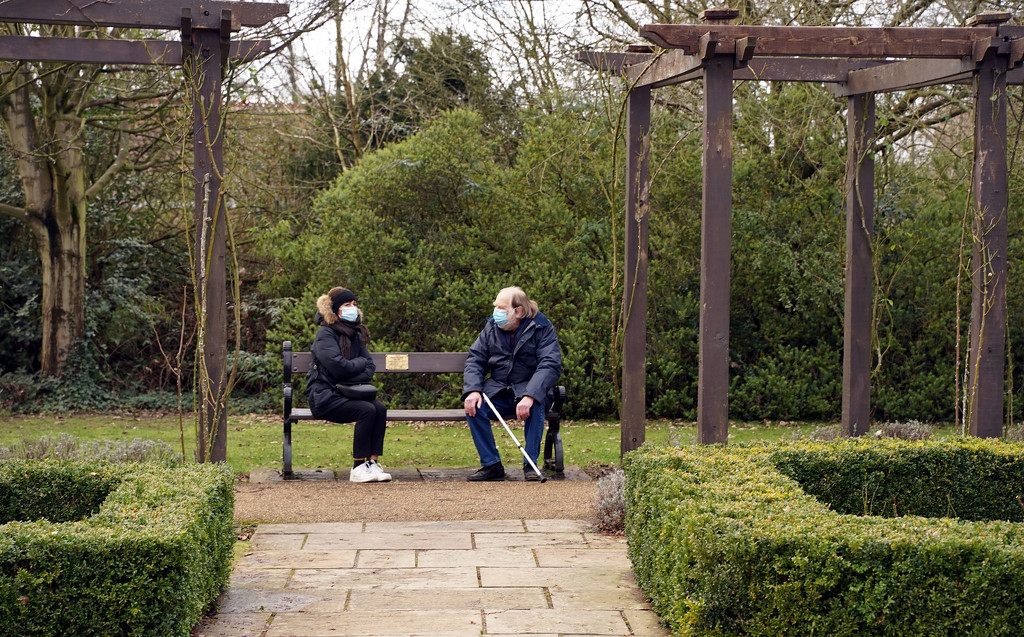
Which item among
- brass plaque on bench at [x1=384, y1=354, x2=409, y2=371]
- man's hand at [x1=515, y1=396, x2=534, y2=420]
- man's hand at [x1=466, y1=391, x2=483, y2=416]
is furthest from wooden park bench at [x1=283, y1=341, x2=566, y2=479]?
man's hand at [x1=515, y1=396, x2=534, y2=420]

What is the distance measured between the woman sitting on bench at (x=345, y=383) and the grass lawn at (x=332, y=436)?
1.05 m

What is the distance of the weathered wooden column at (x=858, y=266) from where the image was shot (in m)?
8.34

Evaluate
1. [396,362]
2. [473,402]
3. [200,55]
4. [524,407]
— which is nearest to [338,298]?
[396,362]

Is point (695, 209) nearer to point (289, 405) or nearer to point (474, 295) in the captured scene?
point (474, 295)

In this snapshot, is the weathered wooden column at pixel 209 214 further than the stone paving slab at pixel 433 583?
Yes

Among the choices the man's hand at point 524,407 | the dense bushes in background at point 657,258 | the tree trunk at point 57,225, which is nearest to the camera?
the man's hand at point 524,407

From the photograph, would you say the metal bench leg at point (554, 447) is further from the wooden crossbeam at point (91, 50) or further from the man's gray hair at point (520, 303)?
the wooden crossbeam at point (91, 50)

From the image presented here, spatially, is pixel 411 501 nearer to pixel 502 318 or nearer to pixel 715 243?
pixel 502 318

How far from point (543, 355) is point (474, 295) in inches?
168

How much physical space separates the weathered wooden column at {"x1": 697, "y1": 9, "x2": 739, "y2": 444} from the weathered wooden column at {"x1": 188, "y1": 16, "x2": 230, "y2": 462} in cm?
306

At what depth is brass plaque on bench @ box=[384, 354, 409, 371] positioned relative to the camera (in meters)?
9.21

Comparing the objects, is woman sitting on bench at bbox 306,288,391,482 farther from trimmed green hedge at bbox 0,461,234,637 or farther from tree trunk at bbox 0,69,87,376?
tree trunk at bbox 0,69,87,376

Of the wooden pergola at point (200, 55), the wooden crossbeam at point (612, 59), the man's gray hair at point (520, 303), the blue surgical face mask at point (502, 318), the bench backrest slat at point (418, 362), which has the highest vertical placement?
the wooden crossbeam at point (612, 59)

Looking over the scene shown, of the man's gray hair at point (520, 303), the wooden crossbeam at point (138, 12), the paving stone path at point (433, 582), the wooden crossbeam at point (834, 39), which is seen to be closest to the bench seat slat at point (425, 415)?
the man's gray hair at point (520, 303)
